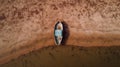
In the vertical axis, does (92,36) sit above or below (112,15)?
below

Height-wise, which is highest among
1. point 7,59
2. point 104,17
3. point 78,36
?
point 104,17

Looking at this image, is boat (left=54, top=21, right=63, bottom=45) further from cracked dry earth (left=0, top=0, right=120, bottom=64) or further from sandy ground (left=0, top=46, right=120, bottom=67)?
sandy ground (left=0, top=46, right=120, bottom=67)

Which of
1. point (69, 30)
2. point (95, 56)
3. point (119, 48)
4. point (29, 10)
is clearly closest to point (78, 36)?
point (69, 30)

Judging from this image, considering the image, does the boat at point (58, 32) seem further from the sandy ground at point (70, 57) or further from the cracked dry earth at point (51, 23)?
the sandy ground at point (70, 57)

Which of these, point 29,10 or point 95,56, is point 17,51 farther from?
point 95,56

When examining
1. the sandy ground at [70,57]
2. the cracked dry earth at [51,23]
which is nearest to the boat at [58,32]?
the cracked dry earth at [51,23]

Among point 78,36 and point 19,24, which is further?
point 19,24

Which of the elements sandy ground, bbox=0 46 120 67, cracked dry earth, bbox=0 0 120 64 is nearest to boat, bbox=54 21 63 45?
cracked dry earth, bbox=0 0 120 64
